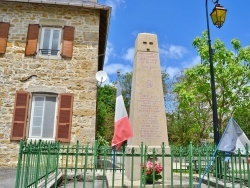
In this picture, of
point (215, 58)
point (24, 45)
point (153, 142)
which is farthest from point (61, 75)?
point (215, 58)

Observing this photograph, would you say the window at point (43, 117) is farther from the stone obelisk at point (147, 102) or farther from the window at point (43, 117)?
the stone obelisk at point (147, 102)

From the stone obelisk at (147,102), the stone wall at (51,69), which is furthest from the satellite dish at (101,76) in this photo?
the stone obelisk at (147,102)

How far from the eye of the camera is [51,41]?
11516 millimetres

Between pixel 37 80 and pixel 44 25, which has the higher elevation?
pixel 44 25

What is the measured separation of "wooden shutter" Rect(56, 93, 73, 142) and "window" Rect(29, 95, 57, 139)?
319 mm

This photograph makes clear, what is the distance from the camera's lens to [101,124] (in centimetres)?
1989

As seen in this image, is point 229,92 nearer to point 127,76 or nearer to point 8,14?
point 8,14

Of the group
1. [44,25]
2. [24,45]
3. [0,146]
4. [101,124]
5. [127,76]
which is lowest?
[0,146]

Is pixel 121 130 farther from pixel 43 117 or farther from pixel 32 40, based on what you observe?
pixel 32 40

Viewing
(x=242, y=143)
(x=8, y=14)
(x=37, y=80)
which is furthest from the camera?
(x=8, y=14)

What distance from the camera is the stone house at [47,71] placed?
1036cm

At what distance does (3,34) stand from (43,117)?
13.9ft

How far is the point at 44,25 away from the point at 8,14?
68.8 inches

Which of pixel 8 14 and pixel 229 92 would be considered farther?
pixel 229 92
